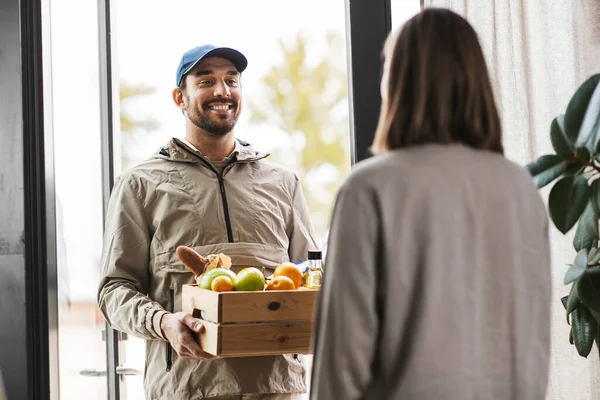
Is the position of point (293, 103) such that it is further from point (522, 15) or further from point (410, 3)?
point (522, 15)

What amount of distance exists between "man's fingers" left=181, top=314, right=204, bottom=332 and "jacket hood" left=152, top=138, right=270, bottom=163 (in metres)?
0.57

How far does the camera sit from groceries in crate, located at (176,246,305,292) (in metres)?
1.72

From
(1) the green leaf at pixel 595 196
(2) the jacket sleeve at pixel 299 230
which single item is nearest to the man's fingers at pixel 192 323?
(2) the jacket sleeve at pixel 299 230

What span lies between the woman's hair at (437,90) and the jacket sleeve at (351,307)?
0.15 metres

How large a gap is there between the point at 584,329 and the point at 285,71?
1.31 meters

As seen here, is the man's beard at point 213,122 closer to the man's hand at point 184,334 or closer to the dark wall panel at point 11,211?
the dark wall panel at point 11,211

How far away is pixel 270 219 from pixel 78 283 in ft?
2.59

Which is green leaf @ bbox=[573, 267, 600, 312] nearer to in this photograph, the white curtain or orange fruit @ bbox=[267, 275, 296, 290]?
the white curtain

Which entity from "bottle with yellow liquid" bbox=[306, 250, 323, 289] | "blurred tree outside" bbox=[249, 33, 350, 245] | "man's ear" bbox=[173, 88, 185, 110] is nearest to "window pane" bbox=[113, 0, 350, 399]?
"blurred tree outside" bbox=[249, 33, 350, 245]

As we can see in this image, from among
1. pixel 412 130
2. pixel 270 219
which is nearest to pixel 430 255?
pixel 412 130

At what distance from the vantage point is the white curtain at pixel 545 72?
223 centimetres

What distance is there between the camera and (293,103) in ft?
8.39

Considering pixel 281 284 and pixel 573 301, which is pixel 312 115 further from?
pixel 573 301

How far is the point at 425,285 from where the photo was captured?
3.68 ft
